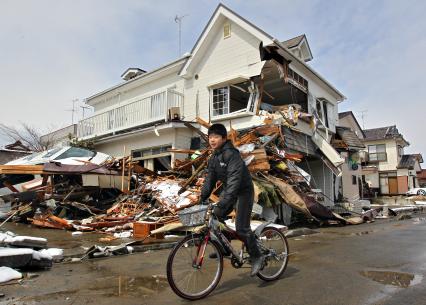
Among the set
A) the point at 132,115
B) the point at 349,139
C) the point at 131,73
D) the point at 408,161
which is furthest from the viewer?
the point at 408,161

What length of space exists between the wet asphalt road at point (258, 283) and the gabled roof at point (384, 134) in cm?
3567

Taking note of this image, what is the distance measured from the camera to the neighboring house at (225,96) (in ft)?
47.3

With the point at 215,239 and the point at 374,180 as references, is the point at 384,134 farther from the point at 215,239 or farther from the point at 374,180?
the point at 215,239

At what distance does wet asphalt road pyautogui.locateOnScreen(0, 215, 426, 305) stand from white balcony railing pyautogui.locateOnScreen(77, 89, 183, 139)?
1034cm

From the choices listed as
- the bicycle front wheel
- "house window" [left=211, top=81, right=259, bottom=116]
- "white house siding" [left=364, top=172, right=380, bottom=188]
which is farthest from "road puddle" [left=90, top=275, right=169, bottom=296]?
"white house siding" [left=364, top=172, right=380, bottom=188]

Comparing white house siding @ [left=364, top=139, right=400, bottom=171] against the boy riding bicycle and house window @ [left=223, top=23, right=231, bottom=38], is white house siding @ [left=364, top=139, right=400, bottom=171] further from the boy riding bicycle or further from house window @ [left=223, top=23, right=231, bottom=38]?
the boy riding bicycle

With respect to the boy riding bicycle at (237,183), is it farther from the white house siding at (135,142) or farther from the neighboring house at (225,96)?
the white house siding at (135,142)

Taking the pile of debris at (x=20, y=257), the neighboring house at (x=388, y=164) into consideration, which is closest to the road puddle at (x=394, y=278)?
the pile of debris at (x=20, y=257)

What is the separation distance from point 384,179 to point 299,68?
28769 millimetres

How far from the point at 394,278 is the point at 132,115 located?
14.8 meters

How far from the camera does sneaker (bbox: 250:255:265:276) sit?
14.3 ft

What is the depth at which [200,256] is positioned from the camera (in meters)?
4.07

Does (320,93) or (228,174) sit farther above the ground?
(320,93)

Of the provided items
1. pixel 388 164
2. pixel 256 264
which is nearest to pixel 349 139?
pixel 256 264
